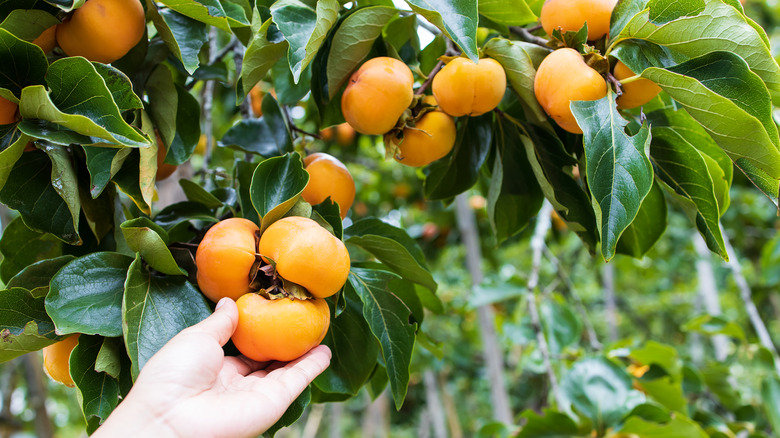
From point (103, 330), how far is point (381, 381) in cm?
56

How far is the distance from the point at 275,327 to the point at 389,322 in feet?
0.68

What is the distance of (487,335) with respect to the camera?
2248 mm

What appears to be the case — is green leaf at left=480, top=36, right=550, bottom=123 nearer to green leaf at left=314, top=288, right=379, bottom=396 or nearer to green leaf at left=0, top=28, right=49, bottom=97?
green leaf at left=314, top=288, right=379, bottom=396

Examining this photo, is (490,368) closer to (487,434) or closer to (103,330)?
(487,434)

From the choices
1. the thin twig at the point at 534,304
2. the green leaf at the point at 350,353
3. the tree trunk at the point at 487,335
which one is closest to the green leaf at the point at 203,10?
the green leaf at the point at 350,353

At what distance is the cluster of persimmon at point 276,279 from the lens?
65 centimetres

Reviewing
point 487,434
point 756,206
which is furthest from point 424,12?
point 756,206

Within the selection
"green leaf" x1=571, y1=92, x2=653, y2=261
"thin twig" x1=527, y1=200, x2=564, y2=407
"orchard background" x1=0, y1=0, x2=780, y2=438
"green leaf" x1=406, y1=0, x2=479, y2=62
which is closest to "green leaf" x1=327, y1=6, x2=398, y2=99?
"orchard background" x1=0, y1=0, x2=780, y2=438

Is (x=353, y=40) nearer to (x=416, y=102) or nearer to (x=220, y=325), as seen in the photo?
(x=416, y=102)

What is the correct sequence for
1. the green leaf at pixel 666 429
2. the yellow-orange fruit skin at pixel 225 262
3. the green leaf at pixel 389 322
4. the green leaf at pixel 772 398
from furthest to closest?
1. the green leaf at pixel 772 398
2. the green leaf at pixel 666 429
3. the green leaf at pixel 389 322
4. the yellow-orange fruit skin at pixel 225 262

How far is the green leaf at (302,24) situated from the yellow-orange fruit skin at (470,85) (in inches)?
7.2

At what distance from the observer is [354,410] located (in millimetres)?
9508

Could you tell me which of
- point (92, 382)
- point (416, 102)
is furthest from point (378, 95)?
point (92, 382)

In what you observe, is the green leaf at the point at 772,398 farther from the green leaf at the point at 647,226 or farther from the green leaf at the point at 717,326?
the green leaf at the point at 647,226
